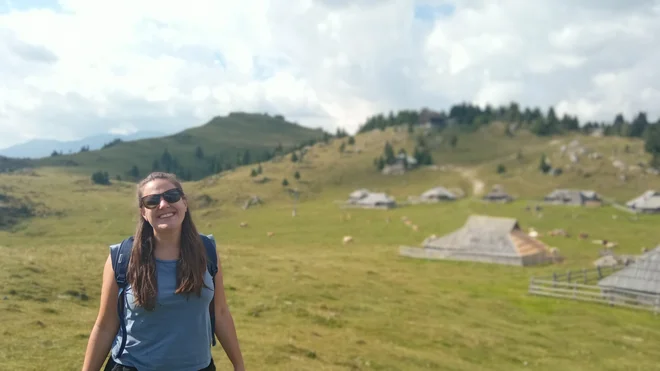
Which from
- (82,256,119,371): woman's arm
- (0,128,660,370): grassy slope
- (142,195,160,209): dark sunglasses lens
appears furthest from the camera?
(0,128,660,370): grassy slope

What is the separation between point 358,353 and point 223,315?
1242cm

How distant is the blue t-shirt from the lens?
5828mm

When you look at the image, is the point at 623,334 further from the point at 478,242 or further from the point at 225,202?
the point at 225,202

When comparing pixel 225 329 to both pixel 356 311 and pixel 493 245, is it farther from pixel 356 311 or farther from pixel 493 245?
pixel 493 245

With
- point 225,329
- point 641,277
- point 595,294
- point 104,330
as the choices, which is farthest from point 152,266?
point 641,277

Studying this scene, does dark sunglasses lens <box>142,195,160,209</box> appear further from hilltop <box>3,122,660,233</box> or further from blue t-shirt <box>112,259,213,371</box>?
hilltop <box>3,122,660,233</box>

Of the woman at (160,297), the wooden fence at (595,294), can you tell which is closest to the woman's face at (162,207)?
the woman at (160,297)

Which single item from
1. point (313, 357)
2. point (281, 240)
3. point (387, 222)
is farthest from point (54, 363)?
point (387, 222)

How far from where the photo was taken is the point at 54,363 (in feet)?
42.2

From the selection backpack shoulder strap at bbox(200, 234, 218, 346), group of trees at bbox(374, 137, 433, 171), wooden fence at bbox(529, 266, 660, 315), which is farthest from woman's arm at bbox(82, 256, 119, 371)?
group of trees at bbox(374, 137, 433, 171)

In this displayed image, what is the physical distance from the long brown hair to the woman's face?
126 mm

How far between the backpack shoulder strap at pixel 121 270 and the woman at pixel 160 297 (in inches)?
1.6

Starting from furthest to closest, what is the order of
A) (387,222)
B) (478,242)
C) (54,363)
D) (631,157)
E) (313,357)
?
1. (631,157)
2. (387,222)
3. (478,242)
4. (313,357)
5. (54,363)

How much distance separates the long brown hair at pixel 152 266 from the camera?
5723 millimetres
